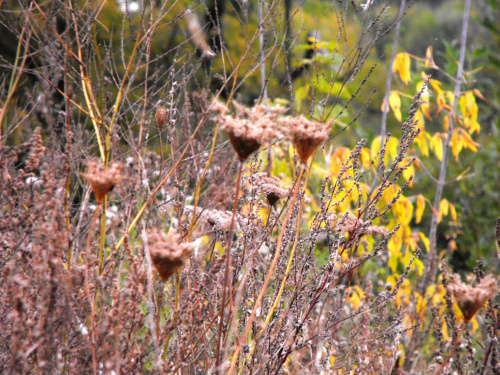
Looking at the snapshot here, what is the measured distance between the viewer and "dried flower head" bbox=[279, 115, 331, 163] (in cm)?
132

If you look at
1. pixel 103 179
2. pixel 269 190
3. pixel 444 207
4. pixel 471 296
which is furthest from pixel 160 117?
pixel 444 207

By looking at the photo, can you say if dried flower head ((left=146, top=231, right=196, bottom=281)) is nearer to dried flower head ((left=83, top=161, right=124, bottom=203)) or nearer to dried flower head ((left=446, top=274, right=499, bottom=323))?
→ dried flower head ((left=83, top=161, right=124, bottom=203))

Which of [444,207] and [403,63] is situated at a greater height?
[403,63]

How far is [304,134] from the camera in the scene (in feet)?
4.34

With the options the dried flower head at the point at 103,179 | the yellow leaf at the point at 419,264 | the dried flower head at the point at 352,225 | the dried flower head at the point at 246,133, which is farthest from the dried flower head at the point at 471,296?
the yellow leaf at the point at 419,264

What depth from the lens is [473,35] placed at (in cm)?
1716

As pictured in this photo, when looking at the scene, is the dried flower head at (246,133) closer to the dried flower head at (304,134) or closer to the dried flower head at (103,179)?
the dried flower head at (304,134)

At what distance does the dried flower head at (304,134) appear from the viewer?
132 centimetres

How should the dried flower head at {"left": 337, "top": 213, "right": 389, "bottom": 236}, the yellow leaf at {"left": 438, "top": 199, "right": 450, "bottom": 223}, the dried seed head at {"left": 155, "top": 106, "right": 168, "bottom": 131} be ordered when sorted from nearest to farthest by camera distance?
1. the dried flower head at {"left": 337, "top": 213, "right": 389, "bottom": 236}
2. the dried seed head at {"left": 155, "top": 106, "right": 168, "bottom": 131}
3. the yellow leaf at {"left": 438, "top": 199, "right": 450, "bottom": 223}

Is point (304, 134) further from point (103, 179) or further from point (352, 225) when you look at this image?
point (352, 225)

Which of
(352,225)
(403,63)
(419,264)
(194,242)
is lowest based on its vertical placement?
(419,264)

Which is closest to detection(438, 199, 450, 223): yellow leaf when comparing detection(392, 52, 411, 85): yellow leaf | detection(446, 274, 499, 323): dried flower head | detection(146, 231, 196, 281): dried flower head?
detection(392, 52, 411, 85): yellow leaf

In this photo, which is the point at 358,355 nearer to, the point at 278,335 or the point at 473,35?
the point at 278,335

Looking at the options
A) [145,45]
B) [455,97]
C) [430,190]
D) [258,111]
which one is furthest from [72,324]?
[430,190]
